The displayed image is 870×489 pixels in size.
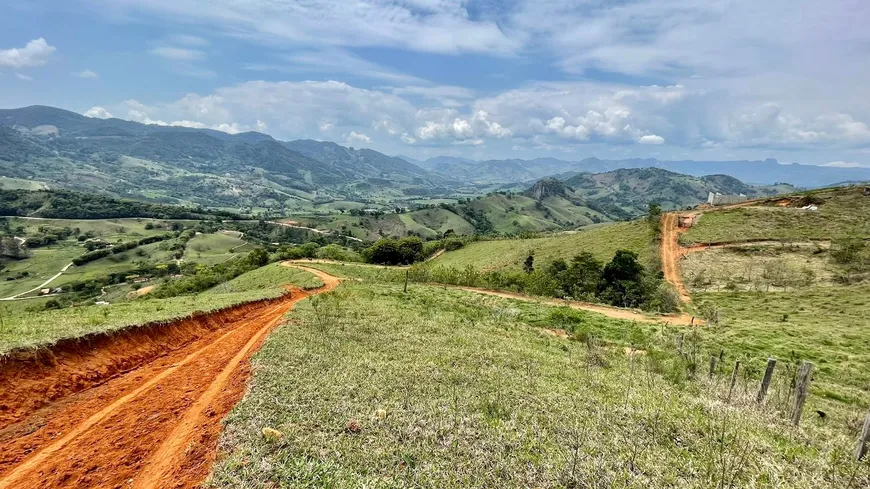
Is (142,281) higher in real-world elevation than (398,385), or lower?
lower

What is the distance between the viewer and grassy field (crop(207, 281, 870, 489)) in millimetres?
7141

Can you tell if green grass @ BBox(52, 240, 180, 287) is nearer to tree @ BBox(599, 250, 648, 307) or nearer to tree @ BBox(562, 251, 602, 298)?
tree @ BBox(562, 251, 602, 298)

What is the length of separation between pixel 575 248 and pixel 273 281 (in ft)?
144

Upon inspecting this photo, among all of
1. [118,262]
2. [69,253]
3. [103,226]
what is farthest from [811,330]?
[103,226]

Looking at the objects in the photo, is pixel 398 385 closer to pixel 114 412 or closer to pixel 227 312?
pixel 114 412

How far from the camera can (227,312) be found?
22688 mm

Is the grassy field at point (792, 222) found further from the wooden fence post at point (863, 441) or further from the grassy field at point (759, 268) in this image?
the wooden fence post at point (863, 441)

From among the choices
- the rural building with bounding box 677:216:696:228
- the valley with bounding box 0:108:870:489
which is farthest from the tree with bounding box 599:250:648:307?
the rural building with bounding box 677:216:696:228

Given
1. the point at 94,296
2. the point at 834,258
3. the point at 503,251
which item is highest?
the point at 834,258

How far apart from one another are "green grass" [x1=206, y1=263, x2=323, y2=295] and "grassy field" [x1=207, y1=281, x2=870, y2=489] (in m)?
25.6

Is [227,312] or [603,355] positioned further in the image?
[227,312]

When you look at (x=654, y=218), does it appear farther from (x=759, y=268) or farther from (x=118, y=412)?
(x=118, y=412)

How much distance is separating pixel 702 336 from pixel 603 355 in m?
9.96

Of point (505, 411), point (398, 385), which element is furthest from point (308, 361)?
point (505, 411)
